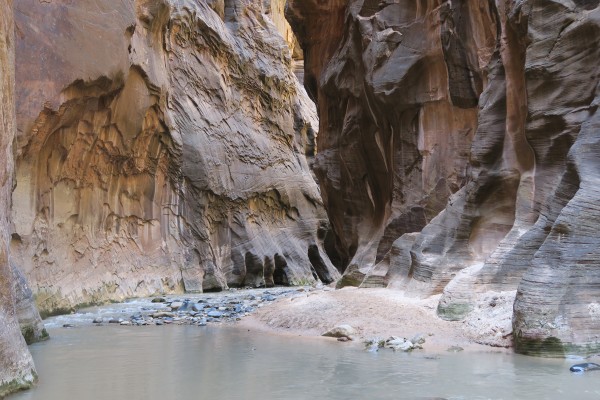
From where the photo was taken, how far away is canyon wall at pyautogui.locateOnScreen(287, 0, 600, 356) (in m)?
7.31

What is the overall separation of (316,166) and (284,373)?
17577 millimetres

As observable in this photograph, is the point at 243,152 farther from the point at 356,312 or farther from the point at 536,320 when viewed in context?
the point at 536,320

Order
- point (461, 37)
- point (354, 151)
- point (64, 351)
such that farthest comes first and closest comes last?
point (354, 151) < point (461, 37) < point (64, 351)

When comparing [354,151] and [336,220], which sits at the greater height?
[354,151]

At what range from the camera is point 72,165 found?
16891 mm

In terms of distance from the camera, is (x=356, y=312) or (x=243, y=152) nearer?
(x=356, y=312)

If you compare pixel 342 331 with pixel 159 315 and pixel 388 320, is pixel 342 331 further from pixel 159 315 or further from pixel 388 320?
pixel 159 315

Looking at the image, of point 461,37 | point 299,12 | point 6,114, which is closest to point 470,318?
point 6,114

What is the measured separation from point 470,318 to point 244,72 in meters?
22.6

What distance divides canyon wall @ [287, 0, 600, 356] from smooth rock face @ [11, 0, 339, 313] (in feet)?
17.0

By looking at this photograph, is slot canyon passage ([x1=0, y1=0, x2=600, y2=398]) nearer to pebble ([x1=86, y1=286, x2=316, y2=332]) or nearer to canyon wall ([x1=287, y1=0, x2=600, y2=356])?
canyon wall ([x1=287, y1=0, x2=600, y2=356])

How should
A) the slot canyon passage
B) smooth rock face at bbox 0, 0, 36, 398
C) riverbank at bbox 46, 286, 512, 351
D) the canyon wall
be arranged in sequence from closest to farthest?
smooth rock face at bbox 0, 0, 36, 398 → the canyon wall → the slot canyon passage → riverbank at bbox 46, 286, 512, 351

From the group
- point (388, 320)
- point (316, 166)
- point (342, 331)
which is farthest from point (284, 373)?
point (316, 166)

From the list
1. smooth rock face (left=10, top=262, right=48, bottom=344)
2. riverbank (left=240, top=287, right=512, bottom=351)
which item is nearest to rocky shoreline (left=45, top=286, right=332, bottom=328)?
riverbank (left=240, top=287, right=512, bottom=351)
